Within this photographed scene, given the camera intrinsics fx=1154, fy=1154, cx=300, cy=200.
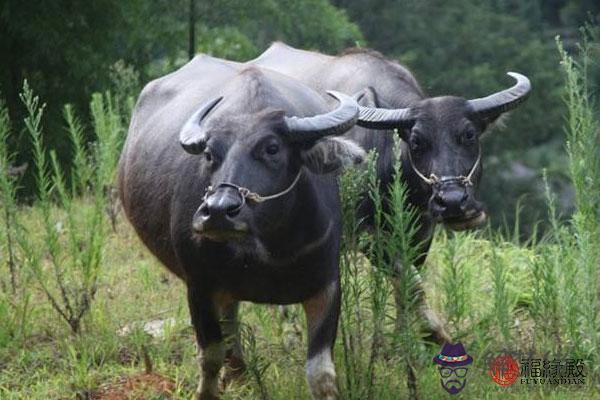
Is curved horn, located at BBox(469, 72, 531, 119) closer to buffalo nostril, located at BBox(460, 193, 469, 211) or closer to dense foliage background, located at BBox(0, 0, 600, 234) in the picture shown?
buffalo nostril, located at BBox(460, 193, 469, 211)

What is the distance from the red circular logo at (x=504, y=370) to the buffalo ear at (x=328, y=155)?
1438mm

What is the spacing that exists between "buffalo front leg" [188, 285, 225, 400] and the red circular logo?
4.62 ft

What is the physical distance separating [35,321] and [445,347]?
249cm

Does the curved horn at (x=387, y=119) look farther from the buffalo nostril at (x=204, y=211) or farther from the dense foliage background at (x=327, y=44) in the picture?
the dense foliage background at (x=327, y=44)

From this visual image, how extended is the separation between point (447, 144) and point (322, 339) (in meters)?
1.45

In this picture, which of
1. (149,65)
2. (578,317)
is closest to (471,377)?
(578,317)

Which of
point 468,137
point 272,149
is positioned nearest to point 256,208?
point 272,149

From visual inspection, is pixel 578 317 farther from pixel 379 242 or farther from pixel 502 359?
pixel 379 242

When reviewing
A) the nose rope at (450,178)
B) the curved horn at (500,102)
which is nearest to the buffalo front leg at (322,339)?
the nose rope at (450,178)

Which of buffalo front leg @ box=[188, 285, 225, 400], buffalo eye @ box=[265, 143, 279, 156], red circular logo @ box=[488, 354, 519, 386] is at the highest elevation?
buffalo eye @ box=[265, 143, 279, 156]

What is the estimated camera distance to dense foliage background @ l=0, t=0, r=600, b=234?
35.2 feet

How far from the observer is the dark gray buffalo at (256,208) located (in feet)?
16.1

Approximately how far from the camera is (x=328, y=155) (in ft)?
16.9

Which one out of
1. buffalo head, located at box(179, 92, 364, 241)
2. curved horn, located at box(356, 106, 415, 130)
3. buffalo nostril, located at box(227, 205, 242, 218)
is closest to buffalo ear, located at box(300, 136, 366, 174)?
buffalo head, located at box(179, 92, 364, 241)
